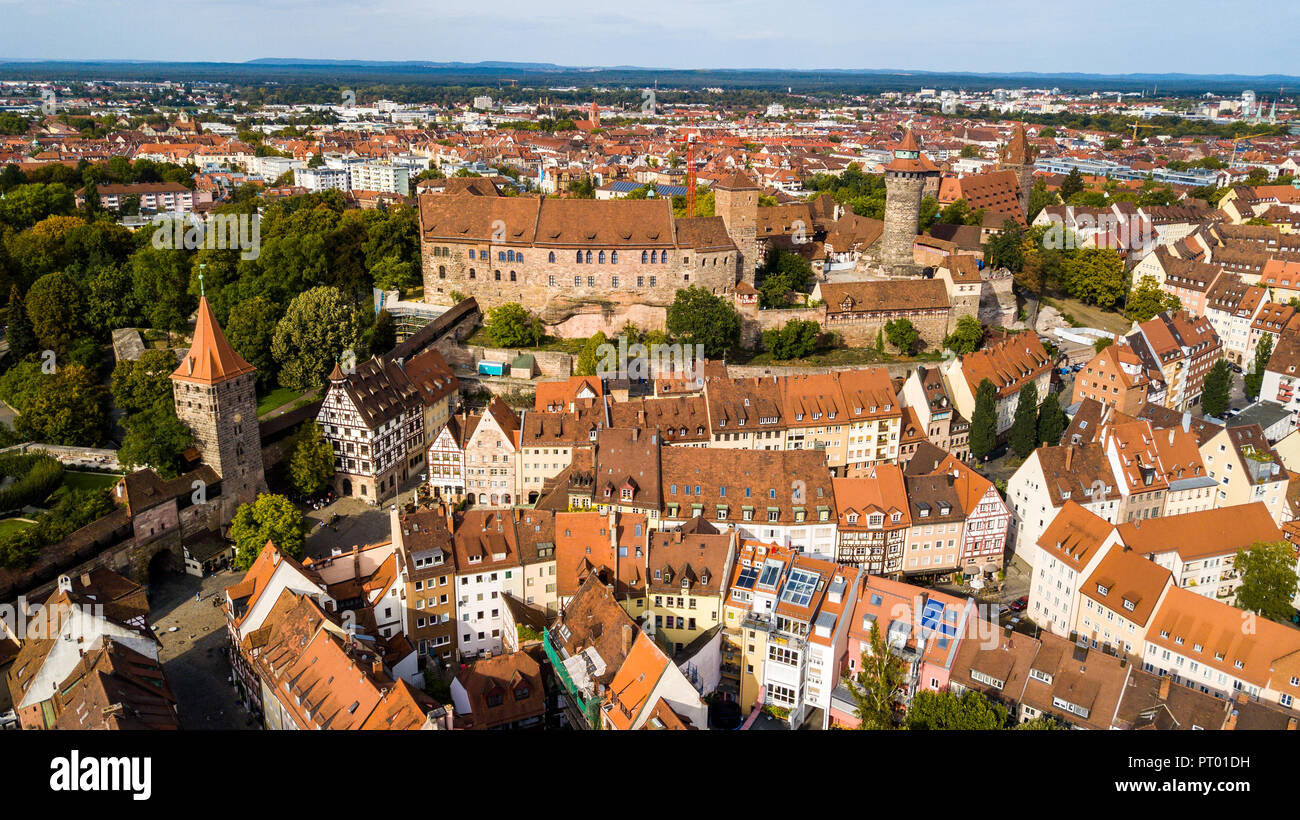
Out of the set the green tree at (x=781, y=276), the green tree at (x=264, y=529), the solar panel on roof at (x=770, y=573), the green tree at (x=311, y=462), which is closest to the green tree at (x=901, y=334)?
the green tree at (x=781, y=276)

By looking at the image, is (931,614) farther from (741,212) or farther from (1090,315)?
(1090,315)

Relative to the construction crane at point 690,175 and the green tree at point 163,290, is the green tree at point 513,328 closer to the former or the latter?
the construction crane at point 690,175

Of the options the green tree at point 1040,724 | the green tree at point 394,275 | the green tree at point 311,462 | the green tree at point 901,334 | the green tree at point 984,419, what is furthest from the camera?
the green tree at point 394,275

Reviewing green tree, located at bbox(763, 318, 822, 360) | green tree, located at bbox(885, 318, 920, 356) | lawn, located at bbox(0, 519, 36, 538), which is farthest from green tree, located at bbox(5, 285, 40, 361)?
green tree, located at bbox(885, 318, 920, 356)

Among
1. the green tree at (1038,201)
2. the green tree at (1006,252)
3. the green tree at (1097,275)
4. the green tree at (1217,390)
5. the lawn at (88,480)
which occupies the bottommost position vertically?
the lawn at (88,480)
